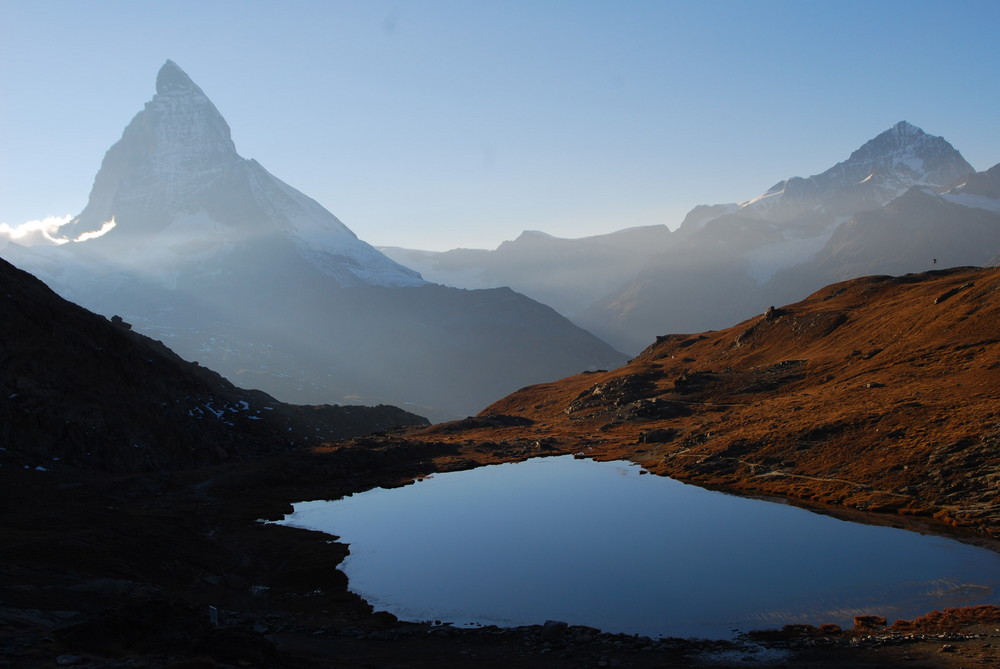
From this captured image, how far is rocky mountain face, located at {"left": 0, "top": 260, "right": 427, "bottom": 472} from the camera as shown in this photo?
70.5 meters

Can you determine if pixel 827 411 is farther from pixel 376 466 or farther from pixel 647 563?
pixel 376 466

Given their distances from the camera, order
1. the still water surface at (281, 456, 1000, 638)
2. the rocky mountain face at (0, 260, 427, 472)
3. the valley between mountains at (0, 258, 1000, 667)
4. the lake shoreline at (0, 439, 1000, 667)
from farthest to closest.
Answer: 1. the rocky mountain face at (0, 260, 427, 472)
2. the still water surface at (281, 456, 1000, 638)
3. the valley between mountains at (0, 258, 1000, 667)
4. the lake shoreline at (0, 439, 1000, 667)

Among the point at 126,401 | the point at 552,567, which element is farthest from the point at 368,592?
the point at 126,401

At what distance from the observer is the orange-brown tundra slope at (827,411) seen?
52812 mm

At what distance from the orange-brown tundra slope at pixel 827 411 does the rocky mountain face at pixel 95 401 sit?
3256 cm

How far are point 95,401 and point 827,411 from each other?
77423mm

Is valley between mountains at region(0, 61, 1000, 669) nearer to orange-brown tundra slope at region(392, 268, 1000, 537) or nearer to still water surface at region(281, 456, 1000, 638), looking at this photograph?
orange-brown tundra slope at region(392, 268, 1000, 537)

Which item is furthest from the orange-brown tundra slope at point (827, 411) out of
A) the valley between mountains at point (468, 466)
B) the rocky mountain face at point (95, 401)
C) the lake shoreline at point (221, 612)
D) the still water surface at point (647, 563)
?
the rocky mountain face at point (95, 401)

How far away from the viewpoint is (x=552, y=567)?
1683 inches

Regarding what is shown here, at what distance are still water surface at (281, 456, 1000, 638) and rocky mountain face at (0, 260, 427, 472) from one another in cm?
2536

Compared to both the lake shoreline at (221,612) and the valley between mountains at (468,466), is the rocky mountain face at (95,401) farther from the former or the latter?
the lake shoreline at (221,612)

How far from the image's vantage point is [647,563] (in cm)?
4200

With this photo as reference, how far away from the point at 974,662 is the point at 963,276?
375 ft

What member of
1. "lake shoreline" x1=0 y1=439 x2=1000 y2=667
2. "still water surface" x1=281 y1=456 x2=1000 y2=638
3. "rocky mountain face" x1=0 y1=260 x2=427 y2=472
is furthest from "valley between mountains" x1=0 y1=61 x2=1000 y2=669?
"still water surface" x1=281 y1=456 x2=1000 y2=638
